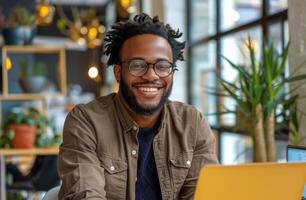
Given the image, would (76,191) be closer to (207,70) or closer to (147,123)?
(147,123)

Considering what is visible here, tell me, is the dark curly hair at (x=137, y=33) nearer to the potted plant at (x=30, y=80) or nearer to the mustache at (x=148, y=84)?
the mustache at (x=148, y=84)

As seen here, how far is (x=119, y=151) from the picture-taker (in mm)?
1537

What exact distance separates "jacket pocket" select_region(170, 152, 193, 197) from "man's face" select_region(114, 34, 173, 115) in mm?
192

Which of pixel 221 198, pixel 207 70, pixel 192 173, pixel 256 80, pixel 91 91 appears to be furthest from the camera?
pixel 91 91

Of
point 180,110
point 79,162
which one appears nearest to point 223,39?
point 180,110

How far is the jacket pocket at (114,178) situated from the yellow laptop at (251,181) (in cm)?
50

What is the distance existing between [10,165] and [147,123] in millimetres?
2852

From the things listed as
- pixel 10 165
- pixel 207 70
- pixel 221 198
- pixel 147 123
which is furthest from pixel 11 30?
pixel 221 198

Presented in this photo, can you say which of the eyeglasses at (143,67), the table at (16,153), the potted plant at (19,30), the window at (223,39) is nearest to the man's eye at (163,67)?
the eyeglasses at (143,67)

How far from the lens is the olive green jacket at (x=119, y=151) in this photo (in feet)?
4.70

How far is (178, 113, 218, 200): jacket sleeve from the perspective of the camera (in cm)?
161

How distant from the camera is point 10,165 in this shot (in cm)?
412

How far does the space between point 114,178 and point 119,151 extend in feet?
0.30

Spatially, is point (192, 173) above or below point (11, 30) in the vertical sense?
below
